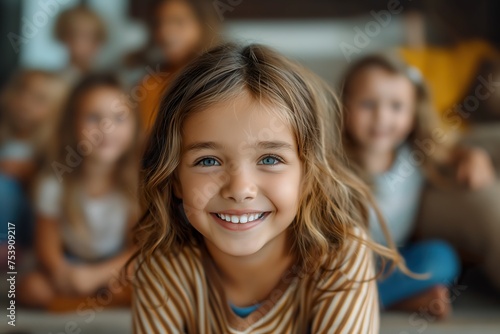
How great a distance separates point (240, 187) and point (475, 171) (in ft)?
2.88

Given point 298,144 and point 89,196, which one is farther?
point 89,196

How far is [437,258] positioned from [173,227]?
71 centimetres

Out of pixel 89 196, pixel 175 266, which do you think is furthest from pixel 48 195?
pixel 175 266

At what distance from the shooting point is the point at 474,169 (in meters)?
1.55

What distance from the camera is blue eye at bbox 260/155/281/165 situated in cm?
89

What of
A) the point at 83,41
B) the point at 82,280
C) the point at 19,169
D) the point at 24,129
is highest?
the point at 83,41

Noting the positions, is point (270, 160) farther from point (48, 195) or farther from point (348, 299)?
point (48, 195)

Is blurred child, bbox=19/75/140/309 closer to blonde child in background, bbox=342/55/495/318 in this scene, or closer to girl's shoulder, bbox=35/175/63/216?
girl's shoulder, bbox=35/175/63/216

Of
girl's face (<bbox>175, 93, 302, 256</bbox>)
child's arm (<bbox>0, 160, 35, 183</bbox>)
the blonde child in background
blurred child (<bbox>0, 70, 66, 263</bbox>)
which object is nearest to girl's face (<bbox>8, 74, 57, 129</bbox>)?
blurred child (<bbox>0, 70, 66, 263</bbox>)

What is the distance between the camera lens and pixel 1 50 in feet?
5.98

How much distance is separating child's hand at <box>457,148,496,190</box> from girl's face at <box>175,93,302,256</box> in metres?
0.77

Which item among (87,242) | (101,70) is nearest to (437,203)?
(87,242)

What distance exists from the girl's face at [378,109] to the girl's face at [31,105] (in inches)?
30.9

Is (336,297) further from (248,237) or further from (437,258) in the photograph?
(437,258)
